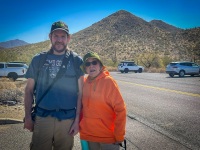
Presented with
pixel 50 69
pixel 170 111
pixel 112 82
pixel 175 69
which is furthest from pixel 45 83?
pixel 175 69

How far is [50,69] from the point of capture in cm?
308

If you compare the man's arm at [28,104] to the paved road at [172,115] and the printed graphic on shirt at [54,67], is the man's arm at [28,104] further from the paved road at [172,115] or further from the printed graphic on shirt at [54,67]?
the paved road at [172,115]

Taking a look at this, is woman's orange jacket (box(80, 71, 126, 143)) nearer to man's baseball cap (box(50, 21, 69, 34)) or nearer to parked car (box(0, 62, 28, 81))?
man's baseball cap (box(50, 21, 69, 34))

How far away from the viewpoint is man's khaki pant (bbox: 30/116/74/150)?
10.0 ft

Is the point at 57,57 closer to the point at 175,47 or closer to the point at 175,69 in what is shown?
the point at 175,69

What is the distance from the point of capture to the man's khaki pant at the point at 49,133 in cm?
305

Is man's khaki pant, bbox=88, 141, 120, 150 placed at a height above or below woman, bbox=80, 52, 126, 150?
below

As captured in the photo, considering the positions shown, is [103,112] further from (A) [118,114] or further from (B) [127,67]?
(B) [127,67]

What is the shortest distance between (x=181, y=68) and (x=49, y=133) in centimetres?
2571

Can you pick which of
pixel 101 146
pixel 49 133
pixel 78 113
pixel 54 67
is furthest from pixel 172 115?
pixel 54 67

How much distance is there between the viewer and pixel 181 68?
26.8 meters

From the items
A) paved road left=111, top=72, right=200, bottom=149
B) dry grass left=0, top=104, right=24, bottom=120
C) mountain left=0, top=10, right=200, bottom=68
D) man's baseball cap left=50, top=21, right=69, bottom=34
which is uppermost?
mountain left=0, top=10, right=200, bottom=68

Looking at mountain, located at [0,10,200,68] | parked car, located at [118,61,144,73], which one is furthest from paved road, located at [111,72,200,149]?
mountain, located at [0,10,200,68]

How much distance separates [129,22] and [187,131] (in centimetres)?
10432
